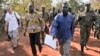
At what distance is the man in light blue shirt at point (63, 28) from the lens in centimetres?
879

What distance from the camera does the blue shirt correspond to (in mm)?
8797

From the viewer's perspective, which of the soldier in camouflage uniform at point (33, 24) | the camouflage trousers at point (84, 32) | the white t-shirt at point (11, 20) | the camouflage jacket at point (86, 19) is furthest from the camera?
the white t-shirt at point (11, 20)

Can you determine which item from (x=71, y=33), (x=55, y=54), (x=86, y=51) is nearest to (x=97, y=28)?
(x=86, y=51)

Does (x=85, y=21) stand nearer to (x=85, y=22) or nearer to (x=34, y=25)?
(x=85, y=22)

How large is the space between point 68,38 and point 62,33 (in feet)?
0.71

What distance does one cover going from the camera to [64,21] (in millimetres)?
8812

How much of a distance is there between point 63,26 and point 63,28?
56mm

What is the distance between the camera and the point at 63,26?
8.84 m

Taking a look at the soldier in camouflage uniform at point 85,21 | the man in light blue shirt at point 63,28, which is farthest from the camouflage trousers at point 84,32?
the man in light blue shirt at point 63,28

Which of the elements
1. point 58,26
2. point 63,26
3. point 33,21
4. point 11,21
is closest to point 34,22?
point 33,21

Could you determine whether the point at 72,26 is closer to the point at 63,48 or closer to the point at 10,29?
the point at 63,48

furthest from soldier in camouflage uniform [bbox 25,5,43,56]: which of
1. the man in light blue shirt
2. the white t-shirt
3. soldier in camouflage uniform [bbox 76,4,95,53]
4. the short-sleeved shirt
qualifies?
the white t-shirt

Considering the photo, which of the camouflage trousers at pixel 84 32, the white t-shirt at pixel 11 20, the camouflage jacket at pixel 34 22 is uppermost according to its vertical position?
the camouflage jacket at pixel 34 22

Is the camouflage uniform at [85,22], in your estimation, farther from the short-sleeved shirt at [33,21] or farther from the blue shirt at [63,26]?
the blue shirt at [63,26]
